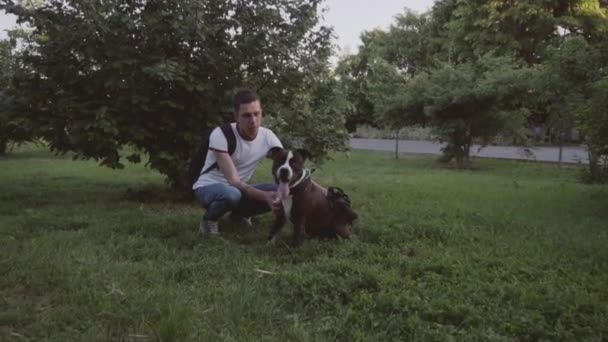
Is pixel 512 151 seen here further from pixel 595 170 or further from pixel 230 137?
pixel 230 137

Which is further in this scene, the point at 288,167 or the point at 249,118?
the point at 249,118

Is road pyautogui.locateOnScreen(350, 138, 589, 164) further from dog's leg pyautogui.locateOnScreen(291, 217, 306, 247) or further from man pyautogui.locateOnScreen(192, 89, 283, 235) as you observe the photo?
dog's leg pyautogui.locateOnScreen(291, 217, 306, 247)

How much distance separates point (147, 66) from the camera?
6.09 metres

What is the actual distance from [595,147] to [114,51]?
6.21 meters

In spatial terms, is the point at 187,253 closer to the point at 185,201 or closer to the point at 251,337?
the point at 251,337

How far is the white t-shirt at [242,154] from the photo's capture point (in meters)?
4.79

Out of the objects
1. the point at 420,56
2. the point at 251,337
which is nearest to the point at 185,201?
the point at 251,337

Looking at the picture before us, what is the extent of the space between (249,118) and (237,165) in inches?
21.2

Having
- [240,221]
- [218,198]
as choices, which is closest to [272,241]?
[218,198]

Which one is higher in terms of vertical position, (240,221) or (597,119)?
(597,119)

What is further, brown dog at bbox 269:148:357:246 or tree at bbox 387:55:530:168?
tree at bbox 387:55:530:168

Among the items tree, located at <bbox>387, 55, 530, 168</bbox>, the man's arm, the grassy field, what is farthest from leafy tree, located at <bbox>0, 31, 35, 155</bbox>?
tree, located at <bbox>387, 55, 530, 168</bbox>

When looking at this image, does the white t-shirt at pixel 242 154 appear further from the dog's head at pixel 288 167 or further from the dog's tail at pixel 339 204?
the dog's tail at pixel 339 204

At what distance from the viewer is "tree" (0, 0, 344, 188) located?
6238mm
